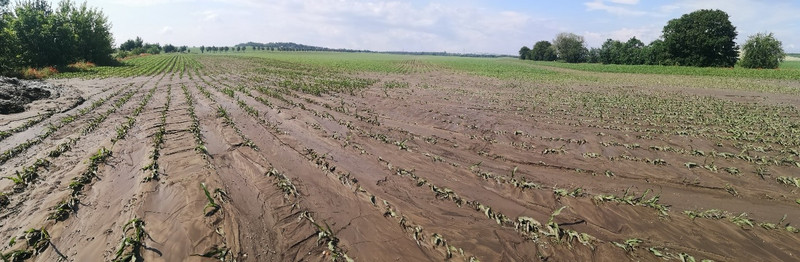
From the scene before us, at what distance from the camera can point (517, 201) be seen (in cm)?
602

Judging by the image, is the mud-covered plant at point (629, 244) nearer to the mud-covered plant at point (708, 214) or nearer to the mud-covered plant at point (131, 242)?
the mud-covered plant at point (708, 214)

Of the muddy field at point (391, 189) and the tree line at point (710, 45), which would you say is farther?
the tree line at point (710, 45)

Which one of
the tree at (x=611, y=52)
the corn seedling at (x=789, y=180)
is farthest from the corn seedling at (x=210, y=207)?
the tree at (x=611, y=52)

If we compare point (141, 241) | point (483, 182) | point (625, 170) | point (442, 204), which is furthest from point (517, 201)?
point (141, 241)

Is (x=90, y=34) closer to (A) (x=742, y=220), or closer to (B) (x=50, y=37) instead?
(B) (x=50, y=37)

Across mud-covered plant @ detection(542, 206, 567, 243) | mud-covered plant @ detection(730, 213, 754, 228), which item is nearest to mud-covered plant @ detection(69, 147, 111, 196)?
mud-covered plant @ detection(542, 206, 567, 243)

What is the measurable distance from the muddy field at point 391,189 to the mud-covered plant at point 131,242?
0.03 metres

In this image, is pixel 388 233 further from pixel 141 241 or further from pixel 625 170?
pixel 625 170

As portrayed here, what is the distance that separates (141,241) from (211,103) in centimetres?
1183

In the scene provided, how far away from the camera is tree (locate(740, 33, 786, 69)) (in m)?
55.2

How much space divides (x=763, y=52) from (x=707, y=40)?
9847 mm

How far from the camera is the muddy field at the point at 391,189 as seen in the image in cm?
462

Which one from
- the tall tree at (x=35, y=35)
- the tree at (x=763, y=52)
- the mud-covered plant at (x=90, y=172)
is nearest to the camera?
the mud-covered plant at (x=90, y=172)

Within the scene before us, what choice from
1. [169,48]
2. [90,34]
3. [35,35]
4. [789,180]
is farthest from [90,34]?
[169,48]
